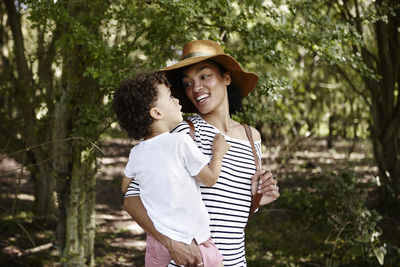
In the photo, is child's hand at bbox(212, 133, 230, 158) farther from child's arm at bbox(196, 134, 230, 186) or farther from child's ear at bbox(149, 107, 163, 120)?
child's ear at bbox(149, 107, 163, 120)

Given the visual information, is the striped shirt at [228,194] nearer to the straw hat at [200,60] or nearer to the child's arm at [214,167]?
the child's arm at [214,167]

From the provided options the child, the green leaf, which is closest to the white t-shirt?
the child

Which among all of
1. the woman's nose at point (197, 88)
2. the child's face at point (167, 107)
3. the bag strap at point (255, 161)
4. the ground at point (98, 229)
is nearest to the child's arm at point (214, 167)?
the bag strap at point (255, 161)

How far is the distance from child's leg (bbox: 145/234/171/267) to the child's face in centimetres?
58

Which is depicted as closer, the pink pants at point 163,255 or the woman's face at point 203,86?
the pink pants at point 163,255

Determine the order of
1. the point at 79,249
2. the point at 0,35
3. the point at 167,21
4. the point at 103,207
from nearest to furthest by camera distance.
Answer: the point at 167,21
the point at 79,249
the point at 0,35
the point at 103,207

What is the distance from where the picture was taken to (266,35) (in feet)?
12.1

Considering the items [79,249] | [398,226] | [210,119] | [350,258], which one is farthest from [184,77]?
[398,226]

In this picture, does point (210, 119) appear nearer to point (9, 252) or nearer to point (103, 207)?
point (9, 252)

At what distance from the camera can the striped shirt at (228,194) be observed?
196 cm

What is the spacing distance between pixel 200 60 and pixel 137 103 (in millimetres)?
403

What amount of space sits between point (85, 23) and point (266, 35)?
1748 mm

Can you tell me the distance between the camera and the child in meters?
1.83

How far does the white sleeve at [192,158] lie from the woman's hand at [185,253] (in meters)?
0.33
